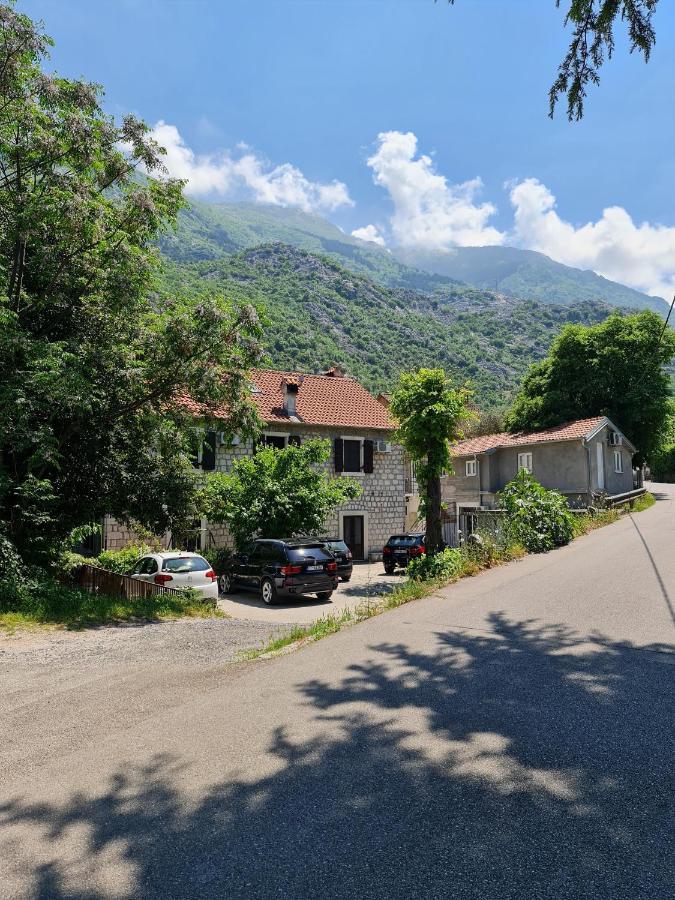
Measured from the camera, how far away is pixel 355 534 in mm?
29781

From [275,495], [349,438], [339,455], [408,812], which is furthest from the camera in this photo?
[349,438]

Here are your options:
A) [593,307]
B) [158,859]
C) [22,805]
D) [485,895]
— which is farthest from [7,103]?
[593,307]

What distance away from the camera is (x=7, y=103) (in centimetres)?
1194

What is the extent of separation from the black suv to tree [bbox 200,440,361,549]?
2.35 metres

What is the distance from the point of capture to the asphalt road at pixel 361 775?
293 cm

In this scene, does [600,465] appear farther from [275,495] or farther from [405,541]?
[275,495]

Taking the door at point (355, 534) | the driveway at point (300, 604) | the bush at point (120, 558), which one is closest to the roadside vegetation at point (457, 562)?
the driveway at point (300, 604)

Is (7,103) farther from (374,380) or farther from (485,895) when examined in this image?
(374,380)

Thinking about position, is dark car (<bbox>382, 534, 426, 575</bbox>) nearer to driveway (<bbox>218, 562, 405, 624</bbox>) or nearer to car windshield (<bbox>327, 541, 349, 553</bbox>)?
driveway (<bbox>218, 562, 405, 624</bbox>)

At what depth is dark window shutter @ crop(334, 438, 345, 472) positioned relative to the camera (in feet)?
95.6

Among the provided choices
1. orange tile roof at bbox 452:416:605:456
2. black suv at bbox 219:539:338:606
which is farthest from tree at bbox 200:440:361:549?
orange tile roof at bbox 452:416:605:456

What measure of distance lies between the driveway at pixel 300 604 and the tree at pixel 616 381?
62.0 ft

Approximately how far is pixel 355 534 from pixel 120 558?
12.4m

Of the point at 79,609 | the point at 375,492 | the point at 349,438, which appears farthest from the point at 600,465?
the point at 79,609
